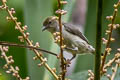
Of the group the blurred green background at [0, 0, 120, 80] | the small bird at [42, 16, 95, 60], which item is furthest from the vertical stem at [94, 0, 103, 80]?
the small bird at [42, 16, 95, 60]

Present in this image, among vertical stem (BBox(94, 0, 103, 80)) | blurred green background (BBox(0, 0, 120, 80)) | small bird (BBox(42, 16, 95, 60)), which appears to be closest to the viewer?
vertical stem (BBox(94, 0, 103, 80))

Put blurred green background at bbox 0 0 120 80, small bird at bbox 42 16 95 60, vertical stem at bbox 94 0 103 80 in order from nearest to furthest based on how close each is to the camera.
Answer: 1. vertical stem at bbox 94 0 103 80
2. blurred green background at bbox 0 0 120 80
3. small bird at bbox 42 16 95 60

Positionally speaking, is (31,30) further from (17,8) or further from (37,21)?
(17,8)

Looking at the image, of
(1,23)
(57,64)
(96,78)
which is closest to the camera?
(96,78)

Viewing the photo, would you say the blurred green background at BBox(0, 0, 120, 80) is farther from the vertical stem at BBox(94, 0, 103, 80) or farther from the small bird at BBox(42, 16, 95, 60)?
the vertical stem at BBox(94, 0, 103, 80)

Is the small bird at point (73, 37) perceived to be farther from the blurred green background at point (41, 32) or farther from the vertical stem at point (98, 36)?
the vertical stem at point (98, 36)

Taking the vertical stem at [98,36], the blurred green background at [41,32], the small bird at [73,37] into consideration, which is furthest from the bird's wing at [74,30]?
the vertical stem at [98,36]

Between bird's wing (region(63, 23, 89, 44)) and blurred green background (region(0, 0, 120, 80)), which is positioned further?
bird's wing (region(63, 23, 89, 44))

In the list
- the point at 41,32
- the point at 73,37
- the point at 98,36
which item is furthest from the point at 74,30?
the point at 98,36

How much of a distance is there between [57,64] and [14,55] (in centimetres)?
57

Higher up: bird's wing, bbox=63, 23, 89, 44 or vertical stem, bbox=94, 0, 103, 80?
vertical stem, bbox=94, 0, 103, 80

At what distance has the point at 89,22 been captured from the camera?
10.0 feet

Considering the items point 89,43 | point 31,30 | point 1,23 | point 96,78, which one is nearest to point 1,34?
point 1,23

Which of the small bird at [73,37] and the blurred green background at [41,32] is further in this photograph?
the small bird at [73,37]
